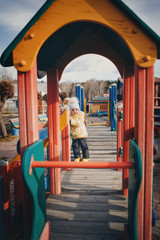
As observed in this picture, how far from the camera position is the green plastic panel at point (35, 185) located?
131 cm

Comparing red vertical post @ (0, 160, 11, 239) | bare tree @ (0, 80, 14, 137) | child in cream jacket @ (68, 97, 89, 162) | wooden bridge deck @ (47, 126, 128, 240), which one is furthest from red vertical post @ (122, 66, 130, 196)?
bare tree @ (0, 80, 14, 137)

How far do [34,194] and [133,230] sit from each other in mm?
913

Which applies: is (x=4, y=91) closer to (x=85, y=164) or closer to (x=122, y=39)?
(x=122, y=39)

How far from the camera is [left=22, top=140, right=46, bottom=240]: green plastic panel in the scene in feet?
4.29

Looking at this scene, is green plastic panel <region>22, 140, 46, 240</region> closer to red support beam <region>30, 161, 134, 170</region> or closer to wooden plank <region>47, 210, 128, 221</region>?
red support beam <region>30, 161, 134, 170</region>

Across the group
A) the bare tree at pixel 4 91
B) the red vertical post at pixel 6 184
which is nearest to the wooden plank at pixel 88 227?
the red vertical post at pixel 6 184

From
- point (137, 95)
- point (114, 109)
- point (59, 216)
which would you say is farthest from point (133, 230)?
point (114, 109)

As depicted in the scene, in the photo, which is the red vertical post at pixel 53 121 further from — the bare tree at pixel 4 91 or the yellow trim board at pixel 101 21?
the bare tree at pixel 4 91

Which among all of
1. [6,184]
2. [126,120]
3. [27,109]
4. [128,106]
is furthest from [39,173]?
[128,106]

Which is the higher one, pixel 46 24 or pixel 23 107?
pixel 46 24

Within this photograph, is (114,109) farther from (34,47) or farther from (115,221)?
(34,47)

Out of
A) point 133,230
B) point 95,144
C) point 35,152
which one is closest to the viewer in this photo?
point 133,230

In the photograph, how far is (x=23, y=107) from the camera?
5.18 ft

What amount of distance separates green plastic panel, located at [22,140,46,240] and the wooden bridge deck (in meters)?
0.40
